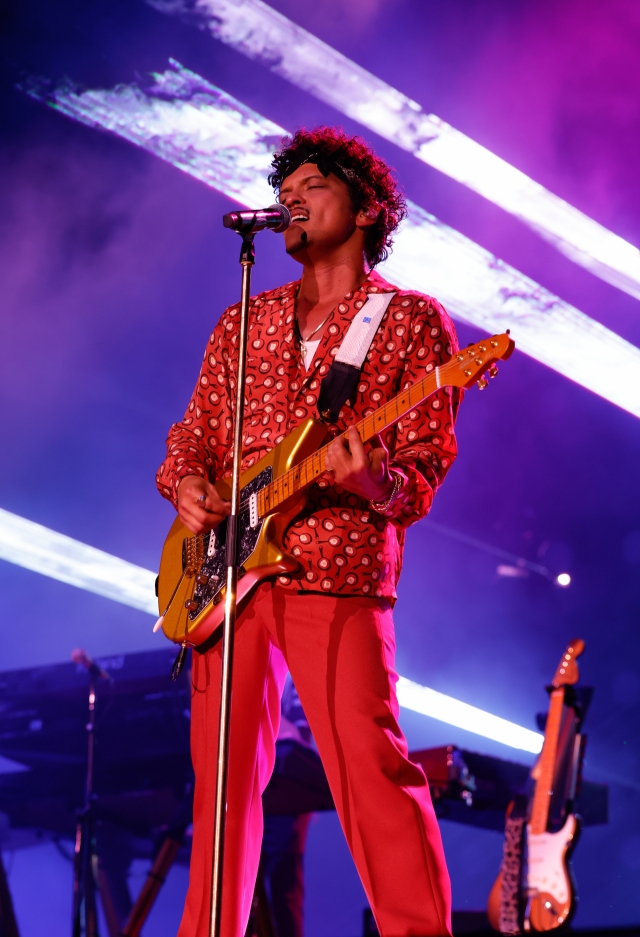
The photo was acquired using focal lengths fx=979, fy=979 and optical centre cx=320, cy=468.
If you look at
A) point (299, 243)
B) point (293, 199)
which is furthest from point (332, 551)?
point (293, 199)

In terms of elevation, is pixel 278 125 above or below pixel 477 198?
above

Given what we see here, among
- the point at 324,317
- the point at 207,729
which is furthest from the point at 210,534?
the point at 324,317

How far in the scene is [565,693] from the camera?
4066 mm

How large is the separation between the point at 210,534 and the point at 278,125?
4.32 m

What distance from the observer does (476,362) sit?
2031 millimetres

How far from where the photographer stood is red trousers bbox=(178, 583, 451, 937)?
6.19 feet

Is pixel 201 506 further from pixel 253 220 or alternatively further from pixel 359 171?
pixel 359 171

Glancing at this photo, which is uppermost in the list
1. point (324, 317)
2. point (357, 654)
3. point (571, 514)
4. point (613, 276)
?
point (613, 276)

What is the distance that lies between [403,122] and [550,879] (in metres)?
4.29

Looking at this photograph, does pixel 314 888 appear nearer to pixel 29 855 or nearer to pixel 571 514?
pixel 29 855

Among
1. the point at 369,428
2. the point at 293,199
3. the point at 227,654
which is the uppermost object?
the point at 293,199

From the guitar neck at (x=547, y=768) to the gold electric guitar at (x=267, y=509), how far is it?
81.2 inches

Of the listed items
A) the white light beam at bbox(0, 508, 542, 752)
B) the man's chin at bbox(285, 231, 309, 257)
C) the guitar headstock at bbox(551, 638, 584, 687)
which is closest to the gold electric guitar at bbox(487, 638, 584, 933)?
the guitar headstock at bbox(551, 638, 584, 687)

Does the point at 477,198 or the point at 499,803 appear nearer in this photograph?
the point at 499,803
